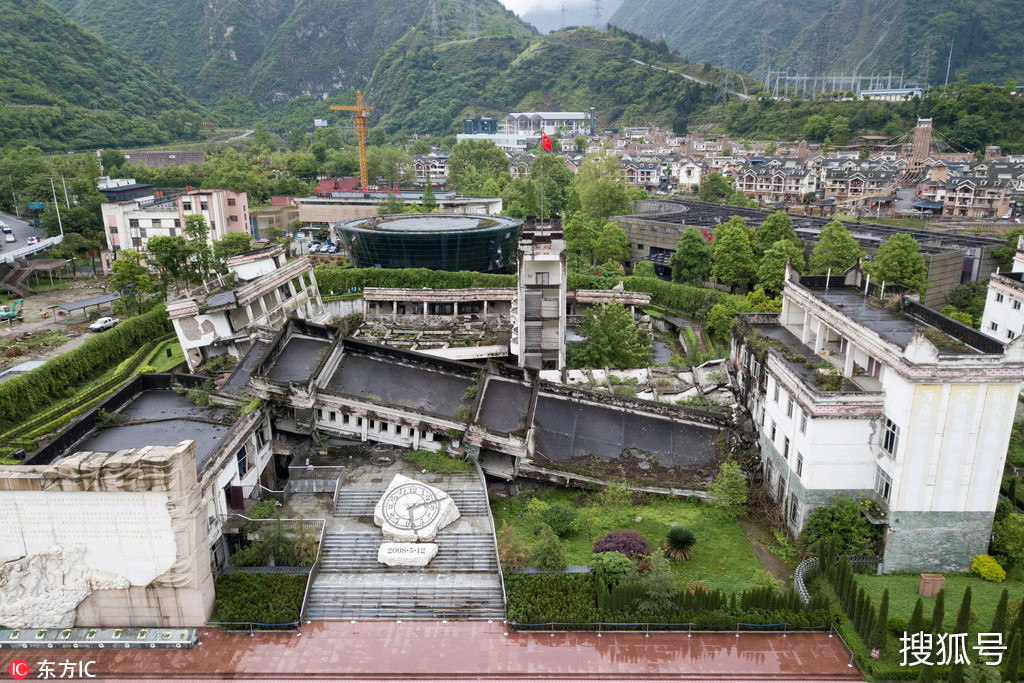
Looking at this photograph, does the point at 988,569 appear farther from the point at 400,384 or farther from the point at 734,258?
the point at 734,258

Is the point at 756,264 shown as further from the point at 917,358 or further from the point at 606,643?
the point at 606,643

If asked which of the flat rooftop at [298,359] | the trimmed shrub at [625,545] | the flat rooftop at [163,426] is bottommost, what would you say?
the trimmed shrub at [625,545]

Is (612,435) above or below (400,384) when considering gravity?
below

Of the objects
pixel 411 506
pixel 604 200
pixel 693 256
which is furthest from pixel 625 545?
pixel 604 200

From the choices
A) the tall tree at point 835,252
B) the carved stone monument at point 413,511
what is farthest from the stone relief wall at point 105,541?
the tall tree at point 835,252

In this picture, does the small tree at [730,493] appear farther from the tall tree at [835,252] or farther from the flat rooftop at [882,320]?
the tall tree at [835,252]

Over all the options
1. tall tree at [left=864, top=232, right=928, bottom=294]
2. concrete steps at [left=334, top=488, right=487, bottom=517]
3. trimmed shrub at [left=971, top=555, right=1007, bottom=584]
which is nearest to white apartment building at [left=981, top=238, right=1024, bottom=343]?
tall tree at [left=864, top=232, right=928, bottom=294]
